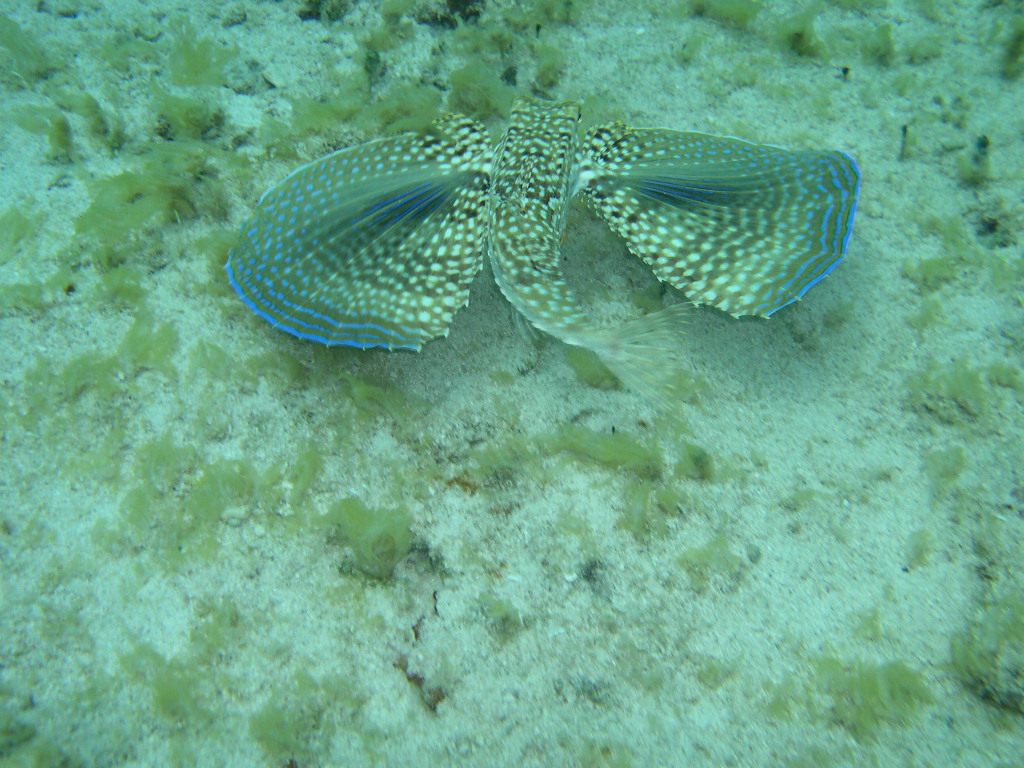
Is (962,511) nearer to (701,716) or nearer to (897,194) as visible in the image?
(701,716)

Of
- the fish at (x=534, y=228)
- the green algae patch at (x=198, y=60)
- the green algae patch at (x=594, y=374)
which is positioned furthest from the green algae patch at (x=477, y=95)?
the green algae patch at (x=594, y=374)

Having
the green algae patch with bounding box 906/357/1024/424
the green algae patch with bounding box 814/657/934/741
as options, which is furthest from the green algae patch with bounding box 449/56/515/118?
the green algae patch with bounding box 814/657/934/741

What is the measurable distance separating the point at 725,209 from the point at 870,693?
3.06 meters

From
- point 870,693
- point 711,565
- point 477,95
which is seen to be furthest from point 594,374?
point 477,95

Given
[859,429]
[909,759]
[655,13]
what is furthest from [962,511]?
[655,13]

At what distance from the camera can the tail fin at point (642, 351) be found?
339 cm

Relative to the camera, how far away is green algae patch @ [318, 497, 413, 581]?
131 inches

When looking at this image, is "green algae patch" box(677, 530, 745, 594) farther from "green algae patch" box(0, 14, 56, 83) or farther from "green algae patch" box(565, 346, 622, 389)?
"green algae patch" box(0, 14, 56, 83)

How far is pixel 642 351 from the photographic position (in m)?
3.45

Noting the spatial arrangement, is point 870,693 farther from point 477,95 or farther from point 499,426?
point 477,95

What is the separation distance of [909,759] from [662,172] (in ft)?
12.4

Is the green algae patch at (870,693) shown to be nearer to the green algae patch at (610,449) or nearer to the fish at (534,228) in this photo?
the green algae patch at (610,449)

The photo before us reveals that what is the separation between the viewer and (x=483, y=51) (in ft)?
18.5

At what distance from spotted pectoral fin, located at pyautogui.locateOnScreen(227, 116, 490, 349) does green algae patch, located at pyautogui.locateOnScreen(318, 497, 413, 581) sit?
100cm
